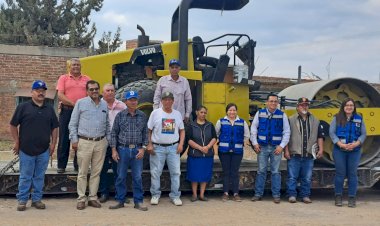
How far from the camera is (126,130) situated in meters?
6.27

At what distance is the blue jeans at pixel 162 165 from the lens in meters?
6.62

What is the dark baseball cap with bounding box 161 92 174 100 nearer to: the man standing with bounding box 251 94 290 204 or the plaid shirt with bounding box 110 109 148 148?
the plaid shirt with bounding box 110 109 148 148

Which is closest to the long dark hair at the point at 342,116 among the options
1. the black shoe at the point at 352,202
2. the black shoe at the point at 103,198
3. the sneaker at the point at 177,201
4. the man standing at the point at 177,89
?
the black shoe at the point at 352,202

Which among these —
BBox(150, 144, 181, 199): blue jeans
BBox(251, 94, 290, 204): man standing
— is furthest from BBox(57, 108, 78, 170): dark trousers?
BBox(251, 94, 290, 204): man standing

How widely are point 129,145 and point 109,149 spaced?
469 millimetres

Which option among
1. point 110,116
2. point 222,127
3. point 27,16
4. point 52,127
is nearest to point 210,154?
point 222,127

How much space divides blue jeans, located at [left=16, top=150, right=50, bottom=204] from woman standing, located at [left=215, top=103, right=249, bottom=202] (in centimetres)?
249

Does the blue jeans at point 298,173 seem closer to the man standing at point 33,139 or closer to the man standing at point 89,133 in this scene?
the man standing at point 89,133

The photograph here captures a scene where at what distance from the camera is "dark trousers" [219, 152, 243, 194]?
277 inches

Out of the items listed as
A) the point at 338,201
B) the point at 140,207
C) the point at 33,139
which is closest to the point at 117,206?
the point at 140,207

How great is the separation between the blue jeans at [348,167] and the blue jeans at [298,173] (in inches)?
15.1

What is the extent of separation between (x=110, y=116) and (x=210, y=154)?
154cm

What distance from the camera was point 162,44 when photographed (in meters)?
7.67

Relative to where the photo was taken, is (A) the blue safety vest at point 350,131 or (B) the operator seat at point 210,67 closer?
(A) the blue safety vest at point 350,131
